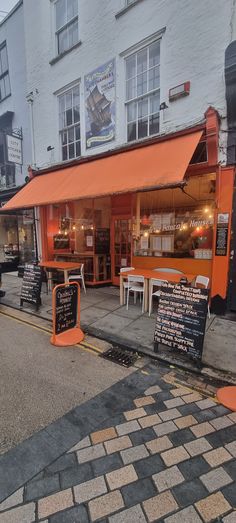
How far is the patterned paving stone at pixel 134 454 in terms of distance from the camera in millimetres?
2273

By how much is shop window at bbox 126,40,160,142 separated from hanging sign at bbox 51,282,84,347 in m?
4.64

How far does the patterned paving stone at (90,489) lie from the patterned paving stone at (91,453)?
0.21m

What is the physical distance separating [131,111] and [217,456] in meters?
7.57

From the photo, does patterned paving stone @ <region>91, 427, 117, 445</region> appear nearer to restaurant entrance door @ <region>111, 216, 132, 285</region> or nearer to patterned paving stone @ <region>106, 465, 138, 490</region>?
patterned paving stone @ <region>106, 465, 138, 490</region>

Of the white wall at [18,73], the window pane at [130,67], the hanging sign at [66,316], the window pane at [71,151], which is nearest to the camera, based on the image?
the hanging sign at [66,316]

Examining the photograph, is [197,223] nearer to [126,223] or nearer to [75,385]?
[126,223]

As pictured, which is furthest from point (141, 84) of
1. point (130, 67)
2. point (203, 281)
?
point (203, 281)

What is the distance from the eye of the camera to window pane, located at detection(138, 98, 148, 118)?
21.9 ft

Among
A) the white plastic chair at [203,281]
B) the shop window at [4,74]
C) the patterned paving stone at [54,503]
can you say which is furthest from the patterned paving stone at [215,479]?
the shop window at [4,74]

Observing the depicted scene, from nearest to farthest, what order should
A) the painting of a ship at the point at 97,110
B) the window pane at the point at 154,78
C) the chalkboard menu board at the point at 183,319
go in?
the chalkboard menu board at the point at 183,319
the window pane at the point at 154,78
the painting of a ship at the point at 97,110

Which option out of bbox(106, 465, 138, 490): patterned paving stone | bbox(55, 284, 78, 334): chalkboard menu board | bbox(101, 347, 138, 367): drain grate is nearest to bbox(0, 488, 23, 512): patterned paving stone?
bbox(106, 465, 138, 490): patterned paving stone

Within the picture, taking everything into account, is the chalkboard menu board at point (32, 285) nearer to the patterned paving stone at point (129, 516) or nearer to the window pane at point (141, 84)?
the patterned paving stone at point (129, 516)

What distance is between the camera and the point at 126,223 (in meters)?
8.27

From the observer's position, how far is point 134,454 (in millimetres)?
2328
